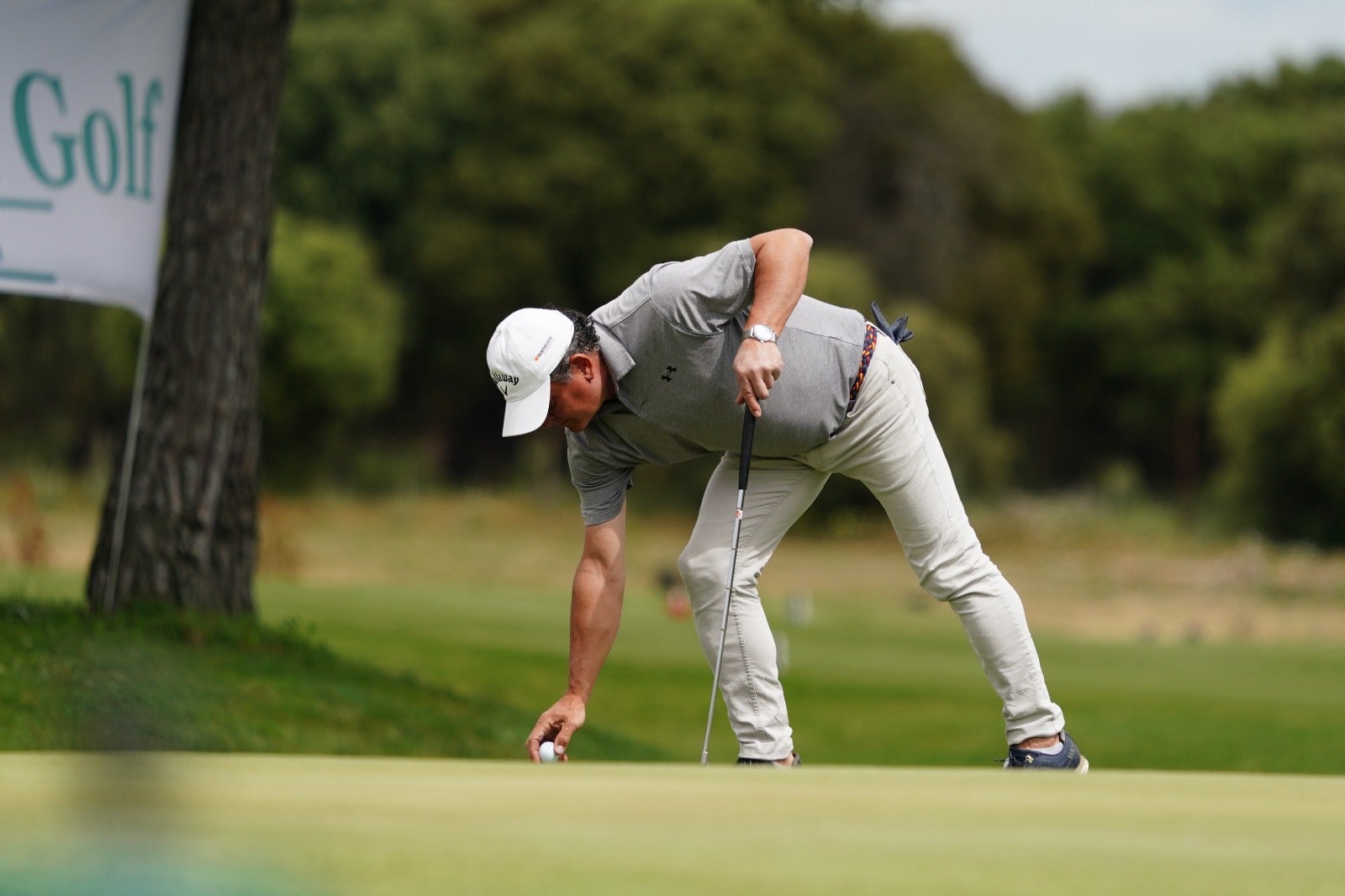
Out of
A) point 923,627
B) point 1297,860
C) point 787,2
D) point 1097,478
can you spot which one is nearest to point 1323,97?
point 1097,478

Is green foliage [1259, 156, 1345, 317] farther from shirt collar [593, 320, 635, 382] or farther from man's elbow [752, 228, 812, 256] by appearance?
shirt collar [593, 320, 635, 382]

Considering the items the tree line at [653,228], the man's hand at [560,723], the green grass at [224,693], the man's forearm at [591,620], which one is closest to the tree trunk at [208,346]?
the green grass at [224,693]

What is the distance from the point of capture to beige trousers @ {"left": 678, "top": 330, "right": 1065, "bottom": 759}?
4680 millimetres

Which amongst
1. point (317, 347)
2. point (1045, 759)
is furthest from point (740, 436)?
point (317, 347)

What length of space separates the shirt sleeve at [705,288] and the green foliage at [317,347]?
23302mm

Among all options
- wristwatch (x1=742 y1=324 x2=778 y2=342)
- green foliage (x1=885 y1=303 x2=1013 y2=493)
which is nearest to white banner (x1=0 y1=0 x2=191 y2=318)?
wristwatch (x1=742 y1=324 x2=778 y2=342)

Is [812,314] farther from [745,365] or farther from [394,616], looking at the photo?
[394,616]

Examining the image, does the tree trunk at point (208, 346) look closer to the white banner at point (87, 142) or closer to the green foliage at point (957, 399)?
the white banner at point (87, 142)

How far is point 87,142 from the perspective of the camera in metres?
7.64

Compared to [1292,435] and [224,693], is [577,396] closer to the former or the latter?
[224,693]

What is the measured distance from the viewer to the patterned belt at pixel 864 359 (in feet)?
15.3

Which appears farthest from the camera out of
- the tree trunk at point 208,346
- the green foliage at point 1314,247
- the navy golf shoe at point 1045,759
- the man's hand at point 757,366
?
the green foliage at point 1314,247

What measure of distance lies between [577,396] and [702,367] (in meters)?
0.33

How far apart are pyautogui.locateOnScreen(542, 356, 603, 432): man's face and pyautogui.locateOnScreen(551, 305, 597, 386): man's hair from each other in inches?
0.5
